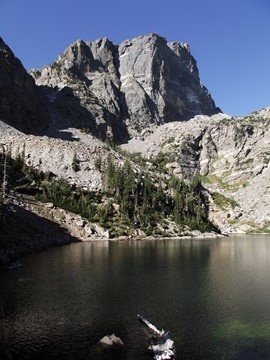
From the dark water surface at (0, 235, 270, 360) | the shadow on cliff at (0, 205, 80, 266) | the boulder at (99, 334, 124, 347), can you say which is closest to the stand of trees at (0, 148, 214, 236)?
the shadow on cliff at (0, 205, 80, 266)

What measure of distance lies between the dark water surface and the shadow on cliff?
394 inches

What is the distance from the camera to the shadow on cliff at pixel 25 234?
95812 millimetres

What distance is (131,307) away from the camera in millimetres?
50719

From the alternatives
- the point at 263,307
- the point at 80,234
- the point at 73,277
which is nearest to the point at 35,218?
the point at 80,234

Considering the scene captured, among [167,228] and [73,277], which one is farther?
[167,228]

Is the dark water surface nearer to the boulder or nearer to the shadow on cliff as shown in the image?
the boulder

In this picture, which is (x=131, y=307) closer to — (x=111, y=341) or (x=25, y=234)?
(x=111, y=341)

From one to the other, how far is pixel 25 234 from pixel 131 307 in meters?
69.1

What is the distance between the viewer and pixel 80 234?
143 meters

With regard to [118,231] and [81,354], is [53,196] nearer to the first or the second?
[118,231]

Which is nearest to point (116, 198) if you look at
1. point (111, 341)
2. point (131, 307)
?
point (131, 307)

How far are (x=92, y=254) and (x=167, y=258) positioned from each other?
18.9m

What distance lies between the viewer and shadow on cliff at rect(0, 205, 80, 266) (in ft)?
314

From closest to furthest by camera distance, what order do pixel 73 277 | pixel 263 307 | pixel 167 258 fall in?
pixel 263 307, pixel 73 277, pixel 167 258
